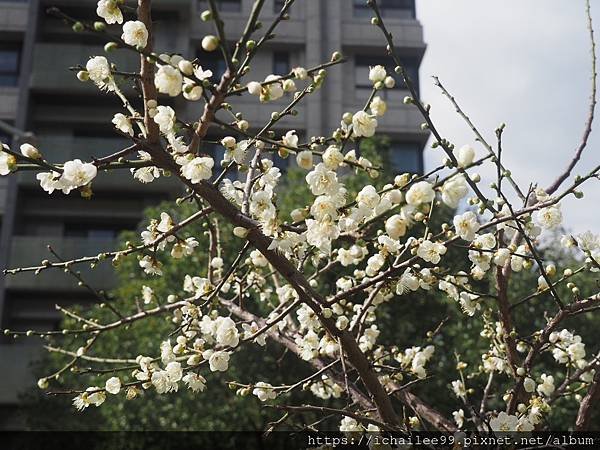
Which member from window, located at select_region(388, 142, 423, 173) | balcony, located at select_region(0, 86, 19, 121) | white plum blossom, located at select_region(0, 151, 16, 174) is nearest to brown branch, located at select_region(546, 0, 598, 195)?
white plum blossom, located at select_region(0, 151, 16, 174)

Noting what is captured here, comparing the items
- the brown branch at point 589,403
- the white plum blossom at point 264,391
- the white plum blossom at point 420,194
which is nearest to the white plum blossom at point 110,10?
the white plum blossom at point 420,194

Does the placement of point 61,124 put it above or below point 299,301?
above

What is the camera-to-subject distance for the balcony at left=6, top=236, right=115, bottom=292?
1345cm

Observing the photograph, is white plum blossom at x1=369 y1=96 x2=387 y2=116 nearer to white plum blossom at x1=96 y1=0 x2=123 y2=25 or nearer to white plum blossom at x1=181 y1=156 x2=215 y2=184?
white plum blossom at x1=181 y1=156 x2=215 y2=184

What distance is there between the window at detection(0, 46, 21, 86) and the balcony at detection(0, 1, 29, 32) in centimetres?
54

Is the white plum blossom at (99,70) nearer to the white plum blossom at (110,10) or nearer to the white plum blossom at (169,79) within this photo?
the white plum blossom at (110,10)

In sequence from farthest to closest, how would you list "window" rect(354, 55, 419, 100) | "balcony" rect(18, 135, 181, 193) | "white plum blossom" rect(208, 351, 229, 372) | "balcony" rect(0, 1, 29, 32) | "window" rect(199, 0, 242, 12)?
"window" rect(199, 0, 242, 12) → "window" rect(354, 55, 419, 100) → "balcony" rect(0, 1, 29, 32) → "balcony" rect(18, 135, 181, 193) → "white plum blossom" rect(208, 351, 229, 372)

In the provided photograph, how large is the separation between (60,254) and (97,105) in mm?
4034

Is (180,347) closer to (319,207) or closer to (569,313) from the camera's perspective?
(319,207)

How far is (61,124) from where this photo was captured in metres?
15.3

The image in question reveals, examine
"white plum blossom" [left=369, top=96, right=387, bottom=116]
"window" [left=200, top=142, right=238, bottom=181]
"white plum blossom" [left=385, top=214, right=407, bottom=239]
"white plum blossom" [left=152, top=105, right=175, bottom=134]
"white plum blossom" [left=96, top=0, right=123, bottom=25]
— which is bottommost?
"white plum blossom" [left=385, top=214, right=407, bottom=239]

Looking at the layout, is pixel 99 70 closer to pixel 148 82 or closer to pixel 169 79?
pixel 148 82

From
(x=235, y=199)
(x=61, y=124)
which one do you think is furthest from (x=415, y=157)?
(x=235, y=199)

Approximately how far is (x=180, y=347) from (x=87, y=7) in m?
14.9
